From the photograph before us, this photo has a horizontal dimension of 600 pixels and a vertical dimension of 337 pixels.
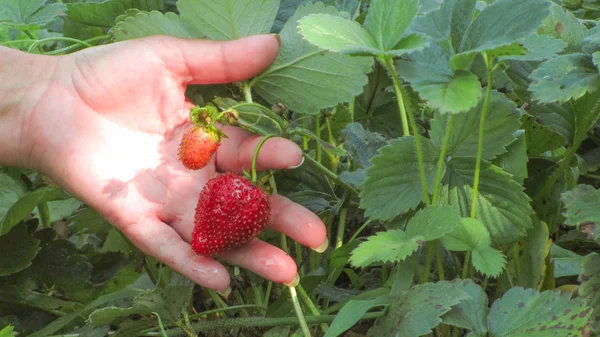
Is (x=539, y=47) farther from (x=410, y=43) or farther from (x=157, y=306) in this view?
(x=157, y=306)

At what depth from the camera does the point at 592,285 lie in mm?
890

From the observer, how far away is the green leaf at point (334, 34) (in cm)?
81

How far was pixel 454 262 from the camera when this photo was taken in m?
1.11

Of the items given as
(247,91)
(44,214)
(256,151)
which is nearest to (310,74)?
(247,91)

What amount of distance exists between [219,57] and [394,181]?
0.34m

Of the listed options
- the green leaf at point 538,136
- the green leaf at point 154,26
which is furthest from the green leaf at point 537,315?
the green leaf at point 154,26

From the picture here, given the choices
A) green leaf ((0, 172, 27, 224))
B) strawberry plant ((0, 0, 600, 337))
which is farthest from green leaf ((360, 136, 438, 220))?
green leaf ((0, 172, 27, 224))

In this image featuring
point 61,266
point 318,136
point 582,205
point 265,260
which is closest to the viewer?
point 582,205

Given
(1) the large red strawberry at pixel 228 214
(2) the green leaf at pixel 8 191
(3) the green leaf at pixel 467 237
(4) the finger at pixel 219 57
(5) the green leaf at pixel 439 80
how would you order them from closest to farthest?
(5) the green leaf at pixel 439 80 < (3) the green leaf at pixel 467 237 < (1) the large red strawberry at pixel 228 214 < (4) the finger at pixel 219 57 < (2) the green leaf at pixel 8 191

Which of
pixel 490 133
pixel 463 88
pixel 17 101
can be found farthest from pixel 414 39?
pixel 17 101

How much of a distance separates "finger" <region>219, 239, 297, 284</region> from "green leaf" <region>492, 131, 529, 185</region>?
13.3 inches

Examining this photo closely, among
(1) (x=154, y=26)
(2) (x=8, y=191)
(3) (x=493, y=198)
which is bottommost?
(2) (x=8, y=191)

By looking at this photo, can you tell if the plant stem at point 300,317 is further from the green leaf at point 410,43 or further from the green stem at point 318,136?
the green leaf at point 410,43

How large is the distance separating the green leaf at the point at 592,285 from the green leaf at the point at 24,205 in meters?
0.82
